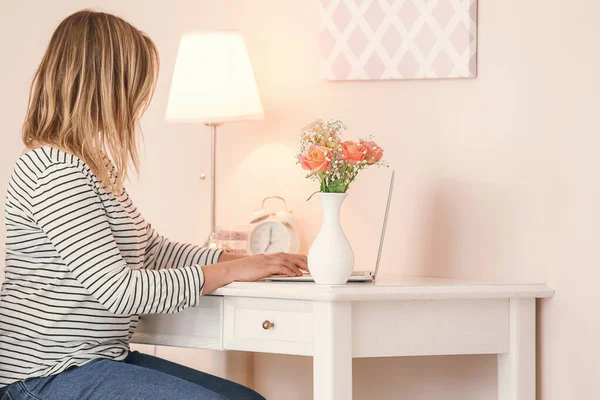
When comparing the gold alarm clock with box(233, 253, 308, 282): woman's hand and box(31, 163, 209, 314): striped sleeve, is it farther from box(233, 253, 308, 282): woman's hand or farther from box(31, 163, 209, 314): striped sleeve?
box(31, 163, 209, 314): striped sleeve

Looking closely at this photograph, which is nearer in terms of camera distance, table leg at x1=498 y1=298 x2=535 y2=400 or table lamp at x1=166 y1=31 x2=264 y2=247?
table leg at x1=498 y1=298 x2=535 y2=400

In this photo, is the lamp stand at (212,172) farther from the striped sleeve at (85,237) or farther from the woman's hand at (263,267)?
the striped sleeve at (85,237)

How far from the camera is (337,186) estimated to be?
1.77 m

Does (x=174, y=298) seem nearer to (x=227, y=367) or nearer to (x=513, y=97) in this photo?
(x=227, y=367)

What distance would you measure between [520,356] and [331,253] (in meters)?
0.45

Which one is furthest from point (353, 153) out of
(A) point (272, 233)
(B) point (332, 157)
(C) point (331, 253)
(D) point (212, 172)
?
(D) point (212, 172)

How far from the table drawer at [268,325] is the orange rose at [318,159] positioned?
0.27m

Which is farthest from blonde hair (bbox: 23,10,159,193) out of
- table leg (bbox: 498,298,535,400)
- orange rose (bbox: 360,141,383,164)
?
table leg (bbox: 498,298,535,400)

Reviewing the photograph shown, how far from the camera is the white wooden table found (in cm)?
163

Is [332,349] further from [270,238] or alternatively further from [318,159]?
[270,238]

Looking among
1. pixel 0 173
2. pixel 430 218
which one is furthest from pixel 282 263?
pixel 0 173

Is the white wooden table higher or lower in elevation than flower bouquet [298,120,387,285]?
lower

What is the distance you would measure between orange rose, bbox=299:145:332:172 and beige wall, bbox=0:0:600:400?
42 centimetres

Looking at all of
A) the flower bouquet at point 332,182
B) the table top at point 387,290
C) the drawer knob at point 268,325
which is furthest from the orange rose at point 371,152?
the drawer knob at point 268,325
